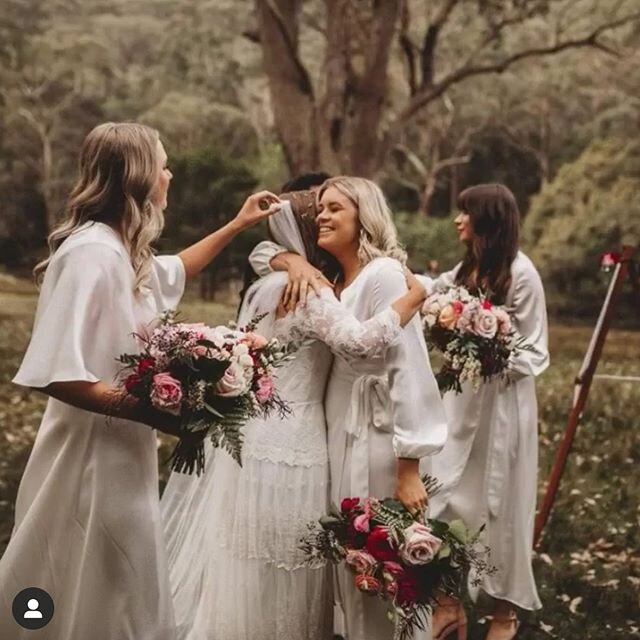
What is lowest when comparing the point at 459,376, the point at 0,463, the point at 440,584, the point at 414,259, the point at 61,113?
the point at 0,463

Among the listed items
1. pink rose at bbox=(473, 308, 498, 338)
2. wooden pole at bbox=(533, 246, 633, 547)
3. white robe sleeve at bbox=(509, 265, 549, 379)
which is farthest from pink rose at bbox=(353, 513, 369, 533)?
wooden pole at bbox=(533, 246, 633, 547)

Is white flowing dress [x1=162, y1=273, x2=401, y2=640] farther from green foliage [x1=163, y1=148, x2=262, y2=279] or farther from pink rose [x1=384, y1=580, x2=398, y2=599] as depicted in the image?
green foliage [x1=163, y1=148, x2=262, y2=279]

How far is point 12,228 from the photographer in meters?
8.60

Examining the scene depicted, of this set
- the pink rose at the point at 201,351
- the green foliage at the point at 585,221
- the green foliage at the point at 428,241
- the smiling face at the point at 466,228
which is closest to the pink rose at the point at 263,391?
the pink rose at the point at 201,351

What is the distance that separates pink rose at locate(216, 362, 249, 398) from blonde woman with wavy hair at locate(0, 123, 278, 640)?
0.16 m

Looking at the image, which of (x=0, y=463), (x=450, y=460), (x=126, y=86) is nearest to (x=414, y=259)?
(x=126, y=86)

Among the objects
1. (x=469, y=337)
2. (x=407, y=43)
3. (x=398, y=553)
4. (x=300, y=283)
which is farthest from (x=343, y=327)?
(x=407, y=43)

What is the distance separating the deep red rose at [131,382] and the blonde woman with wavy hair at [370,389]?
0.87 metres

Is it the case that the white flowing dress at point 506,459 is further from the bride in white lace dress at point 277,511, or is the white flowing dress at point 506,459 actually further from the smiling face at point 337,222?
the smiling face at point 337,222

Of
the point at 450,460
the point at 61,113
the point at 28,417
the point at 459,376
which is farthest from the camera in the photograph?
the point at 61,113

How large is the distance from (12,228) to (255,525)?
597 centimetres

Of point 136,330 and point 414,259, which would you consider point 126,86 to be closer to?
point 414,259

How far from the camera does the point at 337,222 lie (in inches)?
132

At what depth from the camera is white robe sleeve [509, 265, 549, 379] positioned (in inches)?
173
